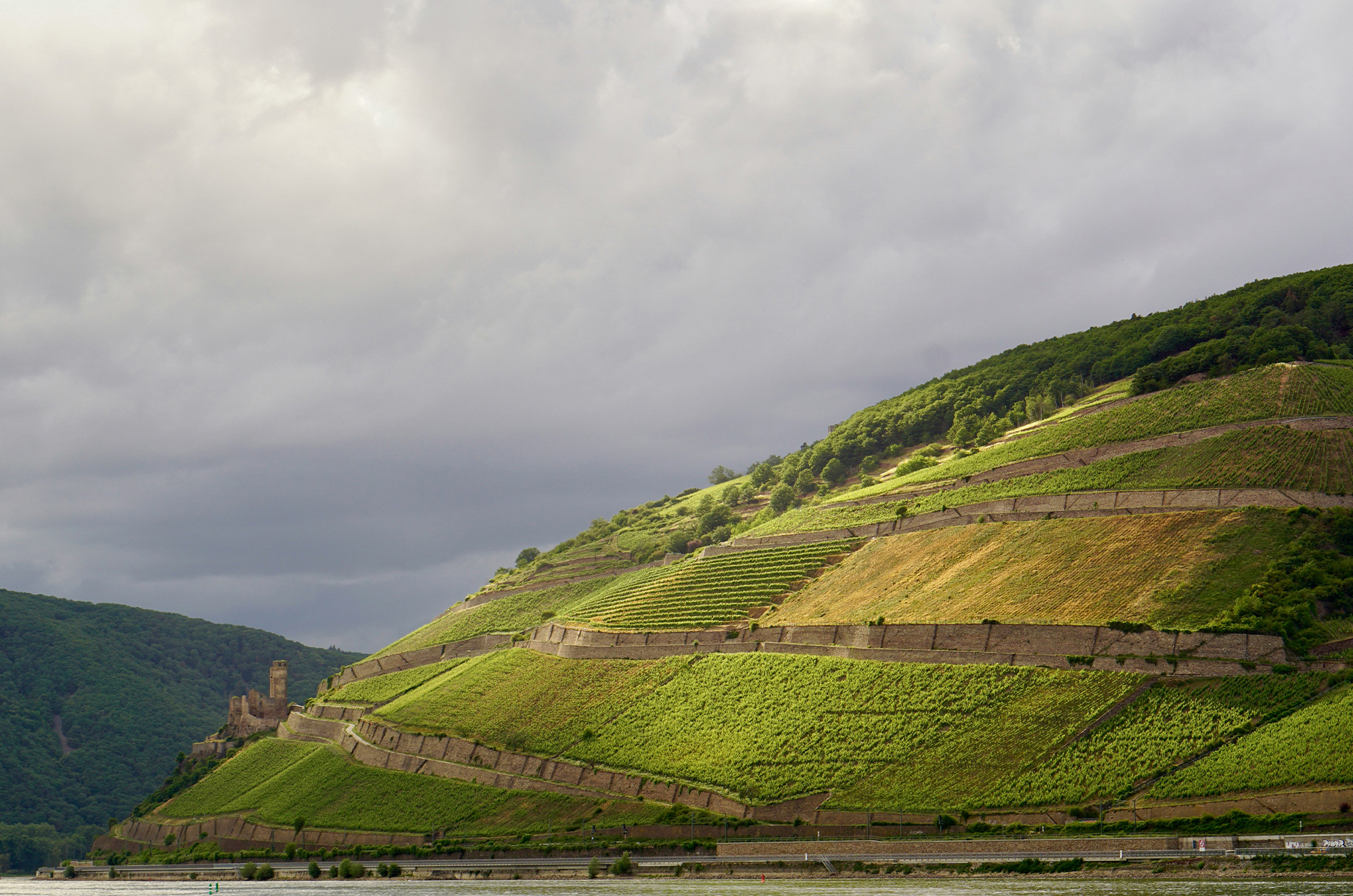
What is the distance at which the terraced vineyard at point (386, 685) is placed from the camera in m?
98.3

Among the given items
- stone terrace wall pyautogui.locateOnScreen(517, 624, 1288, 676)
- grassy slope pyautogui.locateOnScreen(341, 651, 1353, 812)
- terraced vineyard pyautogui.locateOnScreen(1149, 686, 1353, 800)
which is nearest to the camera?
terraced vineyard pyautogui.locateOnScreen(1149, 686, 1353, 800)

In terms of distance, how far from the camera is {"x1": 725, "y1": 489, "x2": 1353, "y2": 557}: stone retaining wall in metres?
64.6

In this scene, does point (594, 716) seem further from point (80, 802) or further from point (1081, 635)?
point (80, 802)

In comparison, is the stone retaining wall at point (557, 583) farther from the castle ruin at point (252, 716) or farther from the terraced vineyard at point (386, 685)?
the castle ruin at point (252, 716)

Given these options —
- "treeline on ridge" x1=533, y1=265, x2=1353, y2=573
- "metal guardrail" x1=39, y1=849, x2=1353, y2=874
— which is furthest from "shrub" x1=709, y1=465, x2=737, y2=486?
"metal guardrail" x1=39, y1=849, x2=1353, y2=874

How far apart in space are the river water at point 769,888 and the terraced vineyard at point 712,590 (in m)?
29.8

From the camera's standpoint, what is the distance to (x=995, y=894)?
3647cm

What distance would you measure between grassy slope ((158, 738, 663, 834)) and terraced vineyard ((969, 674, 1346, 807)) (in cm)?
2011

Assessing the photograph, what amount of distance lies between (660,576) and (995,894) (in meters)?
70.3

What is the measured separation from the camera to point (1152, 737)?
50.0 metres

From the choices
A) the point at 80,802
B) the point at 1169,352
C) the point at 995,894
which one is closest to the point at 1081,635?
the point at 995,894

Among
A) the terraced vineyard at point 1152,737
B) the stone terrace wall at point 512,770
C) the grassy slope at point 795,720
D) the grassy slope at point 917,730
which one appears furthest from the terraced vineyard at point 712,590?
the terraced vineyard at point 1152,737

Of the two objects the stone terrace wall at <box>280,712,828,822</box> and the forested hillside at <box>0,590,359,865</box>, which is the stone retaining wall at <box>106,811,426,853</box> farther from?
the forested hillside at <box>0,590,359,865</box>

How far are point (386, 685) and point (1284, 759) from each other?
248ft
